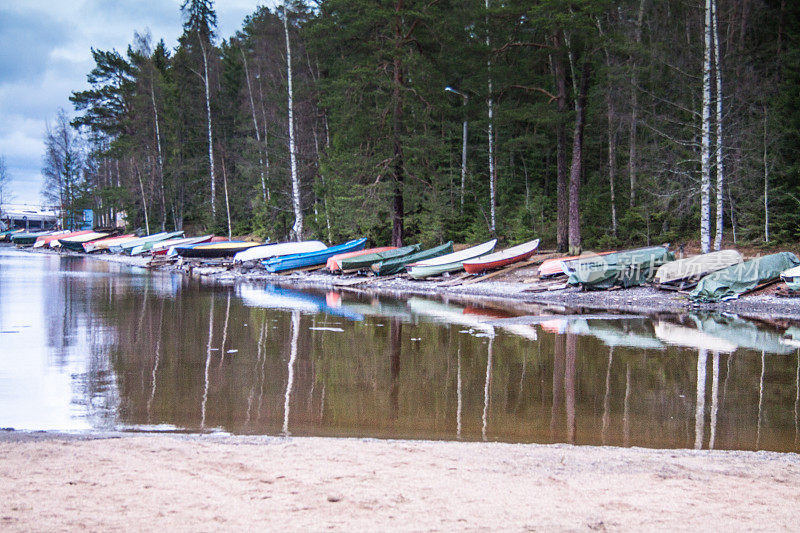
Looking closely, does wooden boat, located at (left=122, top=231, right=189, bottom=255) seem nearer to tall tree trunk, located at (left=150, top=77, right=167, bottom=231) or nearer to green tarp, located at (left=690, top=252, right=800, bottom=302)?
tall tree trunk, located at (left=150, top=77, right=167, bottom=231)

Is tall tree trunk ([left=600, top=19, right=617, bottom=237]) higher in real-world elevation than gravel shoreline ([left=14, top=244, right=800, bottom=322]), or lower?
higher

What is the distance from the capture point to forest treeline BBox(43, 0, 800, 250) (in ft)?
71.5

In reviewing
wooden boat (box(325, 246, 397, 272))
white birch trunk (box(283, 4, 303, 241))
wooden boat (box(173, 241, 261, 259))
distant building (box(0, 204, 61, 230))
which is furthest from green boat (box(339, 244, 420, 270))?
distant building (box(0, 204, 61, 230))

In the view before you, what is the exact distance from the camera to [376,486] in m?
4.71

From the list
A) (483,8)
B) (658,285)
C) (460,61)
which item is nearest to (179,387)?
(658,285)

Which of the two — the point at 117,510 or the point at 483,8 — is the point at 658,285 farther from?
the point at 117,510

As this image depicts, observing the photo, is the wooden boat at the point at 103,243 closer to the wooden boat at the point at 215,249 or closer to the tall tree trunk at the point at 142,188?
Answer: the tall tree trunk at the point at 142,188

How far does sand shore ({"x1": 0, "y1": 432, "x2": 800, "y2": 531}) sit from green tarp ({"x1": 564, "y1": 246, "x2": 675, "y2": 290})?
45.1 feet

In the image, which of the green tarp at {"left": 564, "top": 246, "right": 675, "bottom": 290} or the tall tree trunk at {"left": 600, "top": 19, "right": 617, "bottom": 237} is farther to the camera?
the tall tree trunk at {"left": 600, "top": 19, "right": 617, "bottom": 237}

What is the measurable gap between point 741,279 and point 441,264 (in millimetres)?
10287

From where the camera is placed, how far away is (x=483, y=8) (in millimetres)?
23031

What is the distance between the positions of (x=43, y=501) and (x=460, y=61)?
25844 millimetres

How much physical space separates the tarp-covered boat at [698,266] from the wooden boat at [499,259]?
5952 mm

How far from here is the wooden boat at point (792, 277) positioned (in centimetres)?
1608
